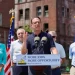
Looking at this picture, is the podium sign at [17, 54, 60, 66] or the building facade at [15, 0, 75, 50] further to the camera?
the building facade at [15, 0, 75, 50]

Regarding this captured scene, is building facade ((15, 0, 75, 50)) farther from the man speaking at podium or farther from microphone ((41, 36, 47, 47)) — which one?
microphone ((41, 36, 47, 47))

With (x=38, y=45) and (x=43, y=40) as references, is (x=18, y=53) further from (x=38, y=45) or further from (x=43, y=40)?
(x=43, y=40)

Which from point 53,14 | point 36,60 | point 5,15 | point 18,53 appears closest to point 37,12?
point 53,14

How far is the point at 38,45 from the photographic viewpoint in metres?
5.91

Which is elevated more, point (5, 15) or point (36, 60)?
point (5, 15)

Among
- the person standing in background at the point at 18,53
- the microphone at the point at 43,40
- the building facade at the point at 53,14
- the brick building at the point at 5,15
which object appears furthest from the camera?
the building facade at the point at 53,14

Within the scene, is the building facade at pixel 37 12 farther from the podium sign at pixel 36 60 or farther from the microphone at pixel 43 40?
the podium sign at pixel 36 60

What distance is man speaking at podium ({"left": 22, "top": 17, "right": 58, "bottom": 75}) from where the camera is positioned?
5.84m

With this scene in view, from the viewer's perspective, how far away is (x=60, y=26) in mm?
57688

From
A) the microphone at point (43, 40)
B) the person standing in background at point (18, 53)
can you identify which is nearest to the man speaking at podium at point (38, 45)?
the microphone at point (43, 40)

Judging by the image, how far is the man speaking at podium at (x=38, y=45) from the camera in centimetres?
584

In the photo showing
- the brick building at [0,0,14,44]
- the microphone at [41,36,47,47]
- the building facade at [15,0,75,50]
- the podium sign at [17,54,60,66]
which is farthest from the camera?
the building facade at [15,0,75,50]

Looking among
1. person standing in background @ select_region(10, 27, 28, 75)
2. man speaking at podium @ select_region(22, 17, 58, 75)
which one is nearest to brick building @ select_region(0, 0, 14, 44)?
person standing in background @ select_region(10, 27, 28, 75)

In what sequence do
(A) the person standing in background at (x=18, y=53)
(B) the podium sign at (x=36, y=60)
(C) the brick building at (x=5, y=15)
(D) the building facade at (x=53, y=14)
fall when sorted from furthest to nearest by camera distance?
(D) the building facade at (x=53, y=14), (C) the brick building at (x=5, y=15), (A) the person standing in background at (x=18, y=53), (B) the podium sign at (x=36, y=60)
